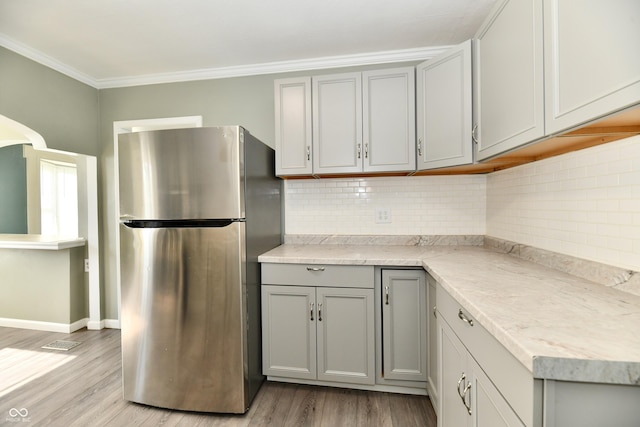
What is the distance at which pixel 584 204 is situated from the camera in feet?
4.27

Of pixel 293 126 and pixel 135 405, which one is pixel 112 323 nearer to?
pixel 135 405

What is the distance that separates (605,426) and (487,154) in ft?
4.22

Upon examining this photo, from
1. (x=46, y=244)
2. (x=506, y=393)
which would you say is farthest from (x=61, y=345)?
(x=506, y=393)

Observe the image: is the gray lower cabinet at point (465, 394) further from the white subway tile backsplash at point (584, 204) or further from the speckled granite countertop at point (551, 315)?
the white subway tile backsplash at point (584, 204)

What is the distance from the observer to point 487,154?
1614 mm

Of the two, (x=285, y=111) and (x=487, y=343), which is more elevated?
(x=285, y=111)

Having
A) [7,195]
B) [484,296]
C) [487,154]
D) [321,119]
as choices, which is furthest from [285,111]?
[7,195]

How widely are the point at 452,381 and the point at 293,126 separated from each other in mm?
1861

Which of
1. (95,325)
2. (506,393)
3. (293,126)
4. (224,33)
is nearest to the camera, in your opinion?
(506,393)

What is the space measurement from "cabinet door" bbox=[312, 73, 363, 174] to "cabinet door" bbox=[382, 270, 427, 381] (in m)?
0.84

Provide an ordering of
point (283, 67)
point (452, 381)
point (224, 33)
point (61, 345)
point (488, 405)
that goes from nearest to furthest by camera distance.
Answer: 1. point (488, 405)
2. point (452, 381)
3. point (224, 33)
4. point (283, 67)
5. point (61, 345)

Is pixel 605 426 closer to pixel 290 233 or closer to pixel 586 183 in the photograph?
pixel 586 183

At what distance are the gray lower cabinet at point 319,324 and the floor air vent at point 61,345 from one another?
2.00 m

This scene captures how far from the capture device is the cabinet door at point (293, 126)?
2.21 meters
